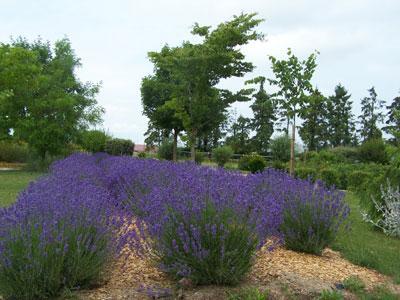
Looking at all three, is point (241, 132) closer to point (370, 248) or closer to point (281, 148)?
point (281, 148)

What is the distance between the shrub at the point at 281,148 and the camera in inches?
1416

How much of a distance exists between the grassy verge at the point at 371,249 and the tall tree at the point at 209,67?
11.7m

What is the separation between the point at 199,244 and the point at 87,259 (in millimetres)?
922

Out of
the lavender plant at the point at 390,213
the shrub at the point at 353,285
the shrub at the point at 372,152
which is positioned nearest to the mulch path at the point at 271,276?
the shrub at the point at 353,285

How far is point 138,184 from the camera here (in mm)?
7484

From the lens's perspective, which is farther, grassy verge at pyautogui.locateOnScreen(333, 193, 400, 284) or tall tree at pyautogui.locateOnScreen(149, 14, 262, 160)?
tall tree at pyautogui.locateOnScreen(149, 14, 262, 160)

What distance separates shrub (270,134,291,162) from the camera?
35969mm

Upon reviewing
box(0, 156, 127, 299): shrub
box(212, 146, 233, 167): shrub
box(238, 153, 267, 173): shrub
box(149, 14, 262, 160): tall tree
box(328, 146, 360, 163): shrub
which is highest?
box(149, 14, 262, 160): tall tree

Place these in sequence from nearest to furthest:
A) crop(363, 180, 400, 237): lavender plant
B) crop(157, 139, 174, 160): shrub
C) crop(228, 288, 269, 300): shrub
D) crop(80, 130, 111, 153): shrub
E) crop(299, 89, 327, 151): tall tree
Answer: crop(228, 288, 269, 300): shrub
crop(363, 180, 400, 237): lavender plant
crop(80, 130, 111, 153): shrub
crop(157, 139, 174, 160): shrub
crop(299, 89, 327, 151): tall tree

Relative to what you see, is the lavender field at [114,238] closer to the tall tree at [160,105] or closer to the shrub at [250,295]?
the shrub at [250,295]

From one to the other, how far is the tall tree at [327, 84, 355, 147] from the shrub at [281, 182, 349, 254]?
44.0 meters

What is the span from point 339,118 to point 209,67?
32037 mm

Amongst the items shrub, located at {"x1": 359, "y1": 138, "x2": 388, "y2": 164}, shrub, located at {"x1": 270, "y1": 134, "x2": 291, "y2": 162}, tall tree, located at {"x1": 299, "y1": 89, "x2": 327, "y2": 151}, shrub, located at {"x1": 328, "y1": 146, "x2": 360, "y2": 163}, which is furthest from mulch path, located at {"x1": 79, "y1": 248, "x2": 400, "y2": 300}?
tall tree, located at {"x1": 299, "y1": 89, "x2": 327, "y2": 151}

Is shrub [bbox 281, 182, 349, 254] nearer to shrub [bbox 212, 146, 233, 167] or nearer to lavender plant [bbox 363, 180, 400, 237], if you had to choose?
lavender plant [bbox 363, 180, 400, 237]
